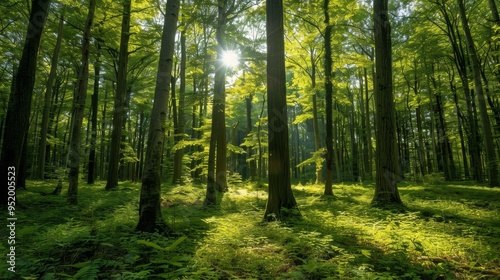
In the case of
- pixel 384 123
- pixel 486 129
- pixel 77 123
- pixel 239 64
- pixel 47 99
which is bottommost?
pixel 384 123

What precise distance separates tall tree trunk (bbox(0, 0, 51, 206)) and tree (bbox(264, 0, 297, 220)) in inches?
246

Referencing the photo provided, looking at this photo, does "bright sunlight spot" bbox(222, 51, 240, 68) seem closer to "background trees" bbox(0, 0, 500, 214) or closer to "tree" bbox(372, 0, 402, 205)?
"background trees" bbox(0, 0, 500, 214)

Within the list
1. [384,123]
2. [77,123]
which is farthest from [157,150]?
[384,123]

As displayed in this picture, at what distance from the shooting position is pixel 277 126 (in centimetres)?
589

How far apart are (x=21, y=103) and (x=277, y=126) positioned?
21.8 ft

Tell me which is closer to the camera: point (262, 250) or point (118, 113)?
point (262, 250)

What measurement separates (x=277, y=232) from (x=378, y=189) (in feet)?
15.4

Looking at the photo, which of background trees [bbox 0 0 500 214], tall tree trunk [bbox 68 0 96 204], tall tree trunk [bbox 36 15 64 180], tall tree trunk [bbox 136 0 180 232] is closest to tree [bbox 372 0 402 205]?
background trees [bbox 0 0 500 214]

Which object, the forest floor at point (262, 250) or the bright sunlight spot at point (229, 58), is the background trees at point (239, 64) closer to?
the bright sunlight spot at point (229, 58)

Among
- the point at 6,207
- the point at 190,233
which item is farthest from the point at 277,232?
the point at 6,207

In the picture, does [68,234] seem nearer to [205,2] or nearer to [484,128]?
[205,2]

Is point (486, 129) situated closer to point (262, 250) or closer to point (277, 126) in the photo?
point (277, 126)

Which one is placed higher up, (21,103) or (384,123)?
(21,103)

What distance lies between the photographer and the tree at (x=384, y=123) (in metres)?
7.54
